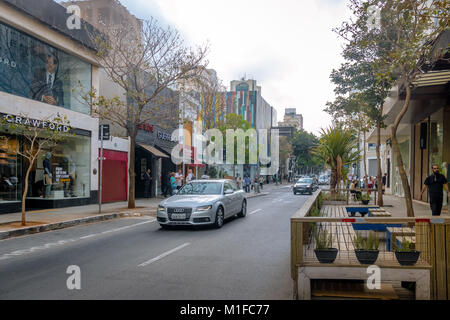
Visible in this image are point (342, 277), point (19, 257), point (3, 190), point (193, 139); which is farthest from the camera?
point (193, 139)

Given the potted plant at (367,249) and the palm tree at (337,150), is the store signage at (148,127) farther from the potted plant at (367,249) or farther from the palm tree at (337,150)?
the potted plant at (367,249)

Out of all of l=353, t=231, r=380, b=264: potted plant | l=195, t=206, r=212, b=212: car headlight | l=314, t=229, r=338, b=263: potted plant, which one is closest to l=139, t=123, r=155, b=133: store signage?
l=195, t=206, r=212, b=212: car headlight

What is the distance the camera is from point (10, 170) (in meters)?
14.8

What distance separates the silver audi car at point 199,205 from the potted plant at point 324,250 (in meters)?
6.21

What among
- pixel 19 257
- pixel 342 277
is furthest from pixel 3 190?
pixel 342 277

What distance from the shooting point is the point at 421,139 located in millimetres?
20125

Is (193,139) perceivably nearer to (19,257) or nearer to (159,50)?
(159,50)

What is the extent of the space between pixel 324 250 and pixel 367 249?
52cm

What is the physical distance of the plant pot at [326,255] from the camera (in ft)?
15.8

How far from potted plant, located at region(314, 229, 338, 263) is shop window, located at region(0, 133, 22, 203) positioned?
13.4 meters

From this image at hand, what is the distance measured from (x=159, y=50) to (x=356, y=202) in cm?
1135

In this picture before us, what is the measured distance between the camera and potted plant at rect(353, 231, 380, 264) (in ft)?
15.4

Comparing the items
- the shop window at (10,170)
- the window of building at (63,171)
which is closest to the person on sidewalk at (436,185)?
the window of building at (63,171)

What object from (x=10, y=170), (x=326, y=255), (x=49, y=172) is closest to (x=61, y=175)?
(x=49, y=172)
